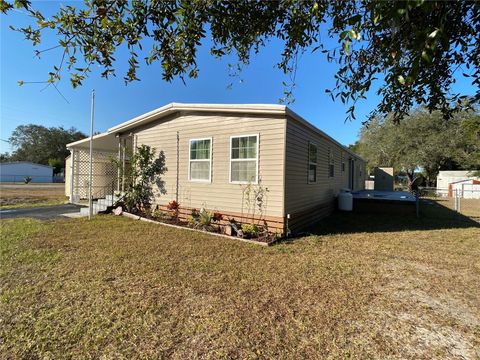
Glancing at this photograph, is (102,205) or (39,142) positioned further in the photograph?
(39,142)

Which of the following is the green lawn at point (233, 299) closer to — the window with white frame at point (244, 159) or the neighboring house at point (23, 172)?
the window with white frame at point (244, 159)

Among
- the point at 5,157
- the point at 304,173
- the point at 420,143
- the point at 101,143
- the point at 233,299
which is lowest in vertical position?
the point at 233,299

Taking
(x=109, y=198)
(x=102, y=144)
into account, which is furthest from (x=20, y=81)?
(x=102, y=144)

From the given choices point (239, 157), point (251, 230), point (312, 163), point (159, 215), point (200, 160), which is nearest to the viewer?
point (251, 230)

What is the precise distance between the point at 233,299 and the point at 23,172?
58397 mm

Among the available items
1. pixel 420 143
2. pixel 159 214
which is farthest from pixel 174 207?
pixel 420 143

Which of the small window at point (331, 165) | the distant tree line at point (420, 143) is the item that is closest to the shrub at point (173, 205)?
the small window at point (331, 165)

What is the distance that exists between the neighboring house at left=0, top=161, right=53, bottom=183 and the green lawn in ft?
166

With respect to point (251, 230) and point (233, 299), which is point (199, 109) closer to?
point (251, 230)

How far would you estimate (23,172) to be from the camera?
47.3 metres

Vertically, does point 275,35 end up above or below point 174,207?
above

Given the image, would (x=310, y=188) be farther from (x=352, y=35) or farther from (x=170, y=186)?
(x=352, y=35)

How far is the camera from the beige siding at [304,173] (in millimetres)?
6535

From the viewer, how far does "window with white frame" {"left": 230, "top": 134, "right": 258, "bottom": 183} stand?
6725 mm
